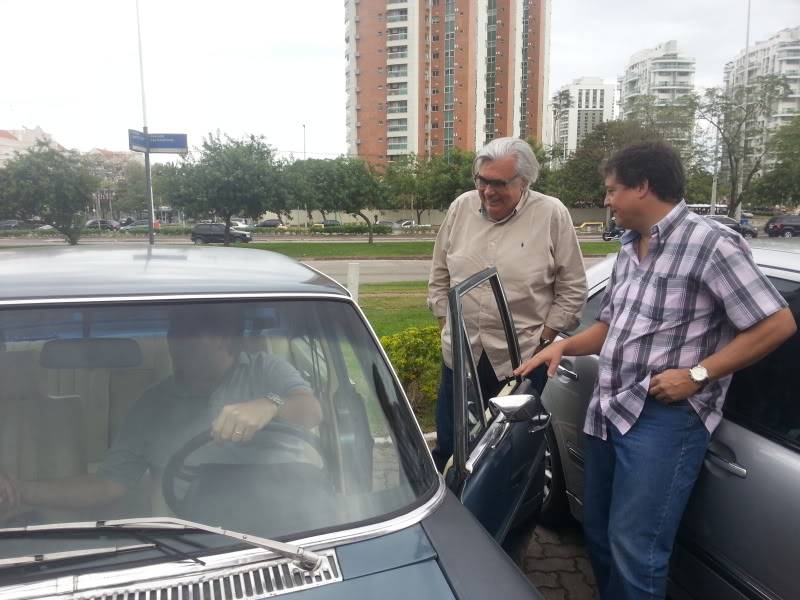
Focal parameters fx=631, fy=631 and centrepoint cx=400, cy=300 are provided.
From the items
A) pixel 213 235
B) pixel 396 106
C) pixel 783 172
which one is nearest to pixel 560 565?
pixel 213 235

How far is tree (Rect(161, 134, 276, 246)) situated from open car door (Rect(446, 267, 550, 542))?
1108 inches

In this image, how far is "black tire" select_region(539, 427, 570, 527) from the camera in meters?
3.37

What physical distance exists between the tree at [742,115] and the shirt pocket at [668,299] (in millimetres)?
39052

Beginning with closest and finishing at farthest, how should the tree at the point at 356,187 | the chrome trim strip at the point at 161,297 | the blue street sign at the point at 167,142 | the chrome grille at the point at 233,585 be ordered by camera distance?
the chrome grille at the point at 233,585, the chrome trim strip at the point at 161,297, the blue street sign at the point at 167,142, the tree at the point at 356,187

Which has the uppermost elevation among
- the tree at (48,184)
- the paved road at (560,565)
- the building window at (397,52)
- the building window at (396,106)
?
the building window at (397,52)

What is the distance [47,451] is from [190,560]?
0.52m

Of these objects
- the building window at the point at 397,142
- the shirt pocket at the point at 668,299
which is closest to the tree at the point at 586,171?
the building window at the point at 397,142

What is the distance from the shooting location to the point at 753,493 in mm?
2076

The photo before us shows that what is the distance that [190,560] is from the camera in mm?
1324

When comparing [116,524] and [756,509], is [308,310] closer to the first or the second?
[116,524]

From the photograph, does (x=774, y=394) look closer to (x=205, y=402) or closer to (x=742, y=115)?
(x=205, y=402)

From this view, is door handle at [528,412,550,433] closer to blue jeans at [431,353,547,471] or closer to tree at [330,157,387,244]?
blue jeans at [431,353,547,471]

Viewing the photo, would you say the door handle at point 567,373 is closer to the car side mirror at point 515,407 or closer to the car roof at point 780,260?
the car roof at point 780,260

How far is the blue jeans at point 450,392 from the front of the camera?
296 cm
